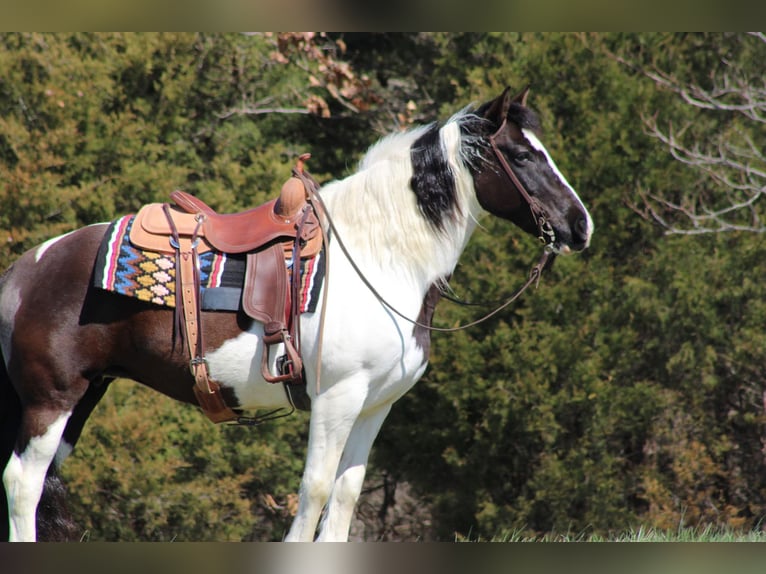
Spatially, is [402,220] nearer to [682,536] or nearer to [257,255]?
[257,255]

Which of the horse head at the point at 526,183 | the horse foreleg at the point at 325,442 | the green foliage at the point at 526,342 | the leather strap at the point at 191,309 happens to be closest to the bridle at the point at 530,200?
the horse head at the point at 526,183

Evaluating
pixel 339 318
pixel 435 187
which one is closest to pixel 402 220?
pixel 435 187

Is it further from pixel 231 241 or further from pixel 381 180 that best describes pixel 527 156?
pixel 231 241

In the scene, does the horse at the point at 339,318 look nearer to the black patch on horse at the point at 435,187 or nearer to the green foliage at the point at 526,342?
the black patch on horse at the point at 435,187

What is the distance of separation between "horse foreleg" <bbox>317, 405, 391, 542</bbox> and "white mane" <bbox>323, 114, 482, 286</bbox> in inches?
26.2

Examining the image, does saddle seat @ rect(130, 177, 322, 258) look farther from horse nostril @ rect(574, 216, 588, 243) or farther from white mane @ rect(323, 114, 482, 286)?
horse nostril @ rect(574, 216, 588, 243)

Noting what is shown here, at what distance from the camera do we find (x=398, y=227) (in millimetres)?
3695

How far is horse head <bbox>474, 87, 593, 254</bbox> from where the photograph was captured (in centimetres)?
366

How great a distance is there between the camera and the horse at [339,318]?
3527mm

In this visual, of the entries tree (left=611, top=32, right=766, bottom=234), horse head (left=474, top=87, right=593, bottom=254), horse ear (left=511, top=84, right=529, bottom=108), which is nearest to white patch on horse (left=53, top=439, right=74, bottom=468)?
horse head (left=474, top=87, right=593, bottom=254)

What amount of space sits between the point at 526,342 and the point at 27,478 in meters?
5.18
